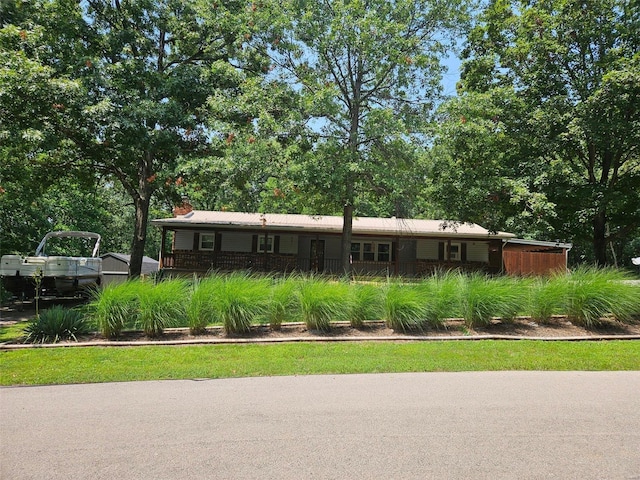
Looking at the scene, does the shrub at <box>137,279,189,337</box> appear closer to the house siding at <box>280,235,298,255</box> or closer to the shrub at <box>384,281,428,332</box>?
the shrub at <box>384,281,428,332</box>

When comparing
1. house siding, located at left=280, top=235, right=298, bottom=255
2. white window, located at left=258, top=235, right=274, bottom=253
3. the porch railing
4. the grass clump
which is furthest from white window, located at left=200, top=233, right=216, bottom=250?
the grass clump

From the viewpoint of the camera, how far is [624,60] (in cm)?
1496

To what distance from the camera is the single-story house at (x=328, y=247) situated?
23.3m

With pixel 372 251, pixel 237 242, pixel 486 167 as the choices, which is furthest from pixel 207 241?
pixel 486 167

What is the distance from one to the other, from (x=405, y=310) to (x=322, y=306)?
1.72 metres

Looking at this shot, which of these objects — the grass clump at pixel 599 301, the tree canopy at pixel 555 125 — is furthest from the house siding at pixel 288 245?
the grass clump at pixel 599 301

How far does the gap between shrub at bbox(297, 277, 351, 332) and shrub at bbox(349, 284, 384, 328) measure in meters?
0.16

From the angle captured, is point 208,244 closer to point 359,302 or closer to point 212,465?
point 359,302

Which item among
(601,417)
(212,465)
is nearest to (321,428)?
(212,465)

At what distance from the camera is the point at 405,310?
916 cm

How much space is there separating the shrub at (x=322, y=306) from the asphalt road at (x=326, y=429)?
9.98 feet

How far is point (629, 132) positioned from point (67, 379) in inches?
674

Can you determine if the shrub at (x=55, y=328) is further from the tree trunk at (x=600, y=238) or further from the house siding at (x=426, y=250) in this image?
the house siding at (x=426, y=250)

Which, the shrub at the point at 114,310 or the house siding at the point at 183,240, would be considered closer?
the shrub at the point at 114,310
